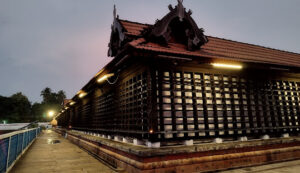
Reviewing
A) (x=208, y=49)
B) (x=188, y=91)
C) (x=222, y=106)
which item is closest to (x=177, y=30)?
(x=208, y=49)

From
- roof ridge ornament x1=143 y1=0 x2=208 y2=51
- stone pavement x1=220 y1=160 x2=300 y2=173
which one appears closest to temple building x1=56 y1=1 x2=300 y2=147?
roof ridge ornament x1=143 y1=0 x2=208 y2=51

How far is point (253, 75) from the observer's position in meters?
8.14

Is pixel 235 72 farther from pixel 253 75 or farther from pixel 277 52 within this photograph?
pixel 277 52

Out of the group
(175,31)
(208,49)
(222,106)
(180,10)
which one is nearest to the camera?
(180,10)

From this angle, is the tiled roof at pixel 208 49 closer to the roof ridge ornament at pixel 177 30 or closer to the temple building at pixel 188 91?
the temple building at pixel 188 91

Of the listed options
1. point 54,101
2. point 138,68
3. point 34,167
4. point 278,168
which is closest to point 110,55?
point 138,68

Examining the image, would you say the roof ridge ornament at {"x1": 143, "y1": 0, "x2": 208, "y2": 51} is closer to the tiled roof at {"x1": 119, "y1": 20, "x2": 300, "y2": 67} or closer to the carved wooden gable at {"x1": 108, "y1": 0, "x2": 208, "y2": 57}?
the carved wooden gable at {"x1": 108, "y1": 0, "x2": 208, "y2": 57}

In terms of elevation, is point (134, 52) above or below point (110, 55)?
below

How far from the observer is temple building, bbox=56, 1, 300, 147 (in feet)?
19.3

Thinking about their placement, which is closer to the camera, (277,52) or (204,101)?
(204,101)

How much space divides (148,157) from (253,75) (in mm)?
6303

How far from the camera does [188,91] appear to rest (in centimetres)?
642

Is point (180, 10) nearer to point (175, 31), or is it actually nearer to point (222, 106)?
point (175, 31)

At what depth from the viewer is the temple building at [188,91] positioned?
5.87 metres
